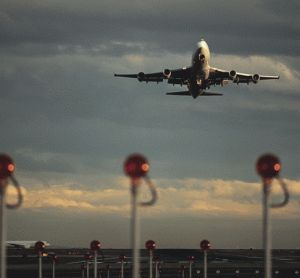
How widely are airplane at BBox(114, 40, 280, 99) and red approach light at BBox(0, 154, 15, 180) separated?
52.5 m

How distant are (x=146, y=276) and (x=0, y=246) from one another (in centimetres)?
5429

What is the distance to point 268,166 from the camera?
398 inches

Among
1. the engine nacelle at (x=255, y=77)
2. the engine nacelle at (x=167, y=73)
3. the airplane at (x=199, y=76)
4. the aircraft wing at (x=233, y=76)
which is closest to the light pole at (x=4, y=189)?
the airplane at (x=199, y=76)

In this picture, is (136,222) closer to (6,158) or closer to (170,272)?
(6,158)

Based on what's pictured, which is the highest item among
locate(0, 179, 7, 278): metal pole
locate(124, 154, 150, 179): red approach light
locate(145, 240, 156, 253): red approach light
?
locate(124, 154, 150, 179): red approach light

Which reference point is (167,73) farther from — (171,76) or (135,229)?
(135,229)

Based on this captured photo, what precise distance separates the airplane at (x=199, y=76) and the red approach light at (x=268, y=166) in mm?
52107

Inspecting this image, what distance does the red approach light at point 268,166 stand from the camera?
33.0 feet

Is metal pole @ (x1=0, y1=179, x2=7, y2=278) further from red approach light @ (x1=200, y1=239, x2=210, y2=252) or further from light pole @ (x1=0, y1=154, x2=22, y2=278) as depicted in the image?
red approach light @ (x1=200, y1=239, x2=210, y2=252)

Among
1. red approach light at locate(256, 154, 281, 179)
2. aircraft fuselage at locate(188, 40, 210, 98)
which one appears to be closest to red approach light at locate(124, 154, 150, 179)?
red approach light at locate(256, 154, 281, 179)

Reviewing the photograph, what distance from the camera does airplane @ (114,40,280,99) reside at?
205ft

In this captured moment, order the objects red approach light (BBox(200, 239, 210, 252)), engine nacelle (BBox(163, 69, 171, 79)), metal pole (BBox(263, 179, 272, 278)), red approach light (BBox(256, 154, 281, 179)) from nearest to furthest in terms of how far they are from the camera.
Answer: metal pole (BBox(263, 179, 272, 278)) → red approach light (BBox(256, 154, 281, 179)) → red approach light (BBox(200, 239, 210, 252)) → engine nacelle (BBox(163, 69, 171, 79))

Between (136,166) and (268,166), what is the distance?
2.66 meters

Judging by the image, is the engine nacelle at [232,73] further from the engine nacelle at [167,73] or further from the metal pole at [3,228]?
the metal pole at [3,228]
